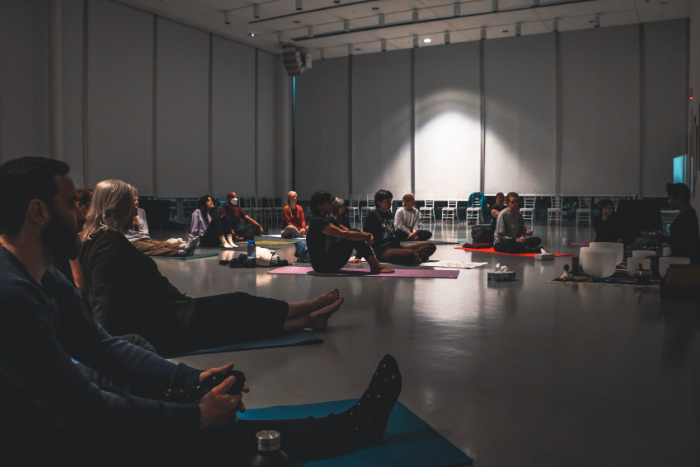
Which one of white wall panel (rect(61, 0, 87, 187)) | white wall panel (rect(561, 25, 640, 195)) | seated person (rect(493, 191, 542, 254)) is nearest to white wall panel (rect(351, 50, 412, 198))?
white wall panel (rect(561, 25, 640, 195))

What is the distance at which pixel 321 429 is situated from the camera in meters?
1.81

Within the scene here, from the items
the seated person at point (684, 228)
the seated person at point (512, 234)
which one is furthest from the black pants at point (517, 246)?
the seated person at point (684, 228)

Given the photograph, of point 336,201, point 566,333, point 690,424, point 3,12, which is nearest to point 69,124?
point 3,12

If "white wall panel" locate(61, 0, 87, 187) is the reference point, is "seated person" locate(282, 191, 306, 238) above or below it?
below

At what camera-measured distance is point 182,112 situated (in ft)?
49.6

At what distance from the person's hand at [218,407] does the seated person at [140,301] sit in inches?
51.9

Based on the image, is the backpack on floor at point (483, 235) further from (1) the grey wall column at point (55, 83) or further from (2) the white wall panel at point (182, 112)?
(2) the white wall panel at point (182, 112)

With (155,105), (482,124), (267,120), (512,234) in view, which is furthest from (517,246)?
(267,120)

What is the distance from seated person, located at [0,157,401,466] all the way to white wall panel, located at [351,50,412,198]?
16.7 m

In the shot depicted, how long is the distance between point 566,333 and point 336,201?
5436 millimetres

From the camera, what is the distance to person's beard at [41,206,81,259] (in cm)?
131

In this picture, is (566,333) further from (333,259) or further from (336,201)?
(336,201)

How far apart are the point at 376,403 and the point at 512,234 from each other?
699cm

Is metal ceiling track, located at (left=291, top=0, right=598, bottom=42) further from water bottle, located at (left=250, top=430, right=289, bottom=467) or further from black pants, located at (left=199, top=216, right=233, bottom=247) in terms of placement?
water bottle, located at (left=250, top=430, right=289, bottom=467)
